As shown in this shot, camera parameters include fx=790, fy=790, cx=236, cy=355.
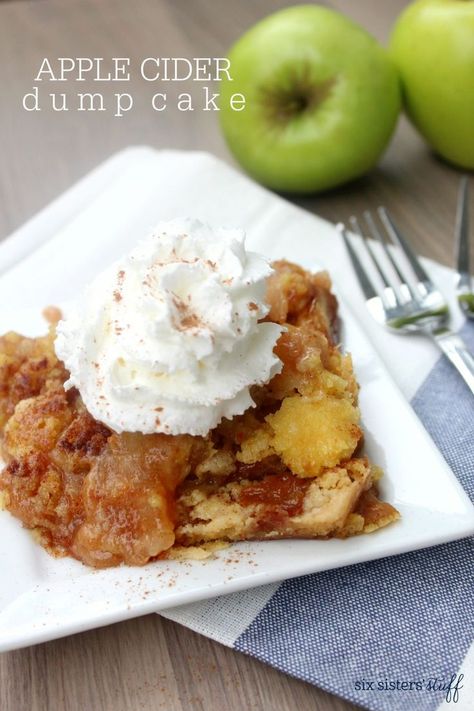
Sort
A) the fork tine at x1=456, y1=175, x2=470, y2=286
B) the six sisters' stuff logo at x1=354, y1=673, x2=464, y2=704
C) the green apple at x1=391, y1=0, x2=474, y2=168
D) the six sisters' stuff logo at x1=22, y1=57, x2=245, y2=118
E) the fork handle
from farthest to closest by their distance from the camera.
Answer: the six sisters' stuff logo at x1=22, y1=57, x2=245, y2=118, the green apple at x1=391, y1=0, x2=474, y2=168, the fork tine at x1=456, y1=175, x2=470, y2=286, the fork handle, the six sisters' stuff logo at x1=354, y1=673, x2=464, y2=704

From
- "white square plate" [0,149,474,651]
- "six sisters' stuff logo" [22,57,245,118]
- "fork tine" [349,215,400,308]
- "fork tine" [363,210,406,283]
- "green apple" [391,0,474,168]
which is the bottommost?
"white square plate" [0,149,474,651]

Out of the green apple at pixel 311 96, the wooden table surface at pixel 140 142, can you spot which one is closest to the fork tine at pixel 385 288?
the wooden table surface at pixel 140 142

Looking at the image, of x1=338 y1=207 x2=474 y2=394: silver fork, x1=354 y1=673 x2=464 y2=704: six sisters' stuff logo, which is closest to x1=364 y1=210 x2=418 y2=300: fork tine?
x1=338 y1=207 x2=474 y2=394: silver fork

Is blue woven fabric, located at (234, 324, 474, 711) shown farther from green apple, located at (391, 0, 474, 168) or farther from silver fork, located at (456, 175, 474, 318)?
green apple, located at (391, 0, 474, 168)

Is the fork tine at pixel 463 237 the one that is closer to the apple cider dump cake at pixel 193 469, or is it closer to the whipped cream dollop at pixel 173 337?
the apple cider dump cake at pixel 193 469

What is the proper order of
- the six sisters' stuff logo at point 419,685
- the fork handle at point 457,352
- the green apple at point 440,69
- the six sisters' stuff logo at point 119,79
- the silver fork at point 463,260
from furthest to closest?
Answer: the six sisters' stuff logo at point 119,79 < the green apple at point 440,69 < the silver fork at point 463,260 < the fork handle at point 457,352 < the six sisters' stuff logo at point 419,685

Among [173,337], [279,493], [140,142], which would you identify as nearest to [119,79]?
[140,142]

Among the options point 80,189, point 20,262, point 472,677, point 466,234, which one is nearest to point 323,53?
point 466,234
